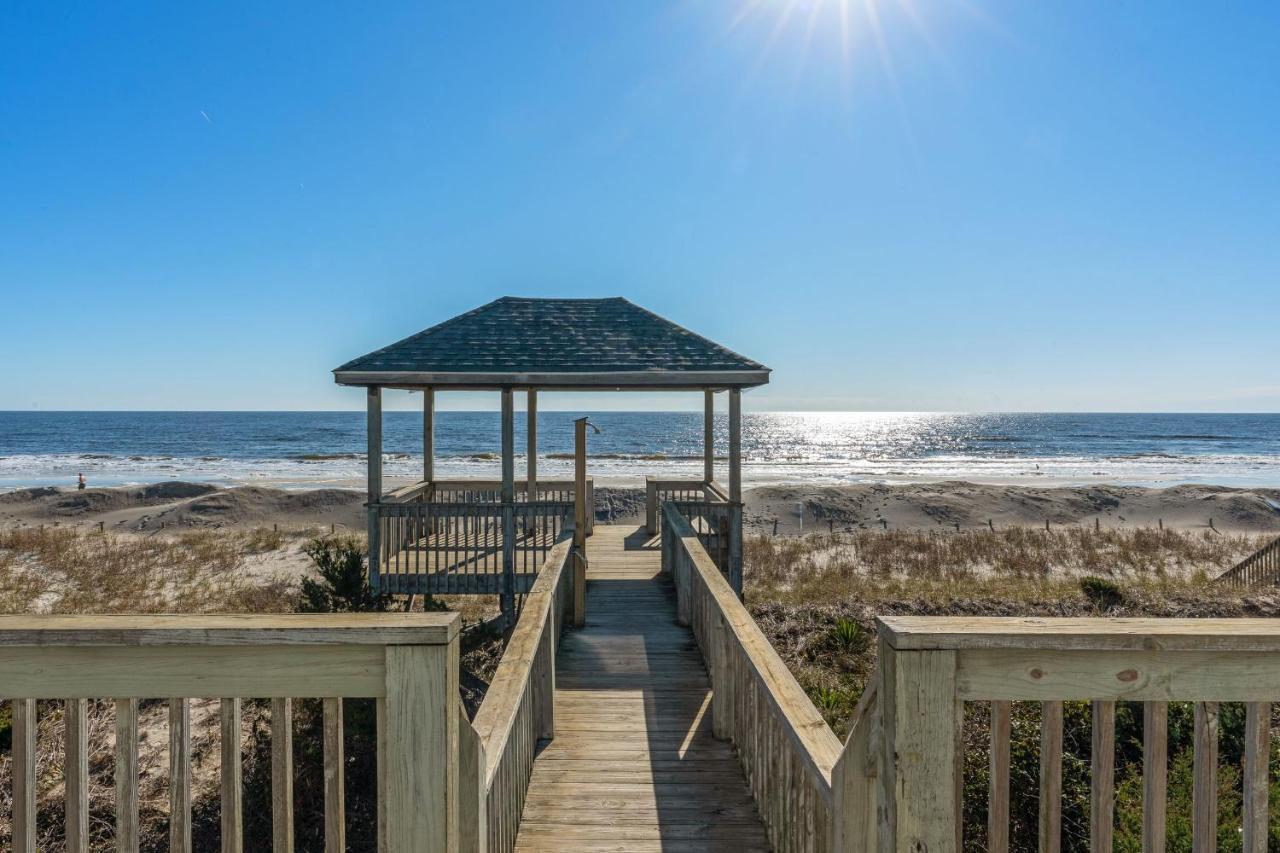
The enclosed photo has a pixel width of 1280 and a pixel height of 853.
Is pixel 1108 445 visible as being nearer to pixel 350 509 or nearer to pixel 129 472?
pixel 350 509

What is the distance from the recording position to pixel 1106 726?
69.1 inches

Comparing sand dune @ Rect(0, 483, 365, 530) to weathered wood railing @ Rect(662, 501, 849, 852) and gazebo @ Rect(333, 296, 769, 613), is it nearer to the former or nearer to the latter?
gazebo @ Rect(333, 296, 769, 613)

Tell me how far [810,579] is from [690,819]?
467 inches

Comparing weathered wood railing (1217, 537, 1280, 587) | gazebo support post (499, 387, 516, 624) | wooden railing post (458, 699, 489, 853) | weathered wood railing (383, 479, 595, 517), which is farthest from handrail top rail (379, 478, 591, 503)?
weathered wood railing (1217, 537, 1280, 587)

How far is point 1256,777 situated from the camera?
1.72m

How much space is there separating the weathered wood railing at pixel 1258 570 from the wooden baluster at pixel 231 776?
17.8 metres

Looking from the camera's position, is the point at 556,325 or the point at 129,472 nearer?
the point at 556,325

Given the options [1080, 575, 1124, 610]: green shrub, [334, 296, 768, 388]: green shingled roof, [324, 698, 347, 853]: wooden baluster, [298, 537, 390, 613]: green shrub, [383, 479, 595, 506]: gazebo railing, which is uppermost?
[334, 296, 768, 388]: green shingled roof

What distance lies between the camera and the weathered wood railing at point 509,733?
229 cm

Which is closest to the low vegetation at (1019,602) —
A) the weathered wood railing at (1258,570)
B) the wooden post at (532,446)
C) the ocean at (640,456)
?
the weathered wood railing at (1258,570)

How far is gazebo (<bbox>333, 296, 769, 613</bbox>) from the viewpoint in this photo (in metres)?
9.06

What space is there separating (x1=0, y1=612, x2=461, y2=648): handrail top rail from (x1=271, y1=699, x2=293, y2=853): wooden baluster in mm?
197

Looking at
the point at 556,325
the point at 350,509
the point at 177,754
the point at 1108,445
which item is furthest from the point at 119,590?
the point at 1108,445

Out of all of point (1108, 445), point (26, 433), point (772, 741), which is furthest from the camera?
point (26, 433)
